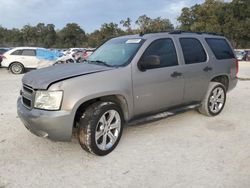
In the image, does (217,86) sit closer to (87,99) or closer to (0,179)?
(87,99)

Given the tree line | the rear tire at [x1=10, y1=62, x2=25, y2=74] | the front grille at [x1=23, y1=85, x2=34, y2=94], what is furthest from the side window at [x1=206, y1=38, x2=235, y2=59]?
the tree line

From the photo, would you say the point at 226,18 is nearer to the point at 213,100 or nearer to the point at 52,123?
the point at 213,100

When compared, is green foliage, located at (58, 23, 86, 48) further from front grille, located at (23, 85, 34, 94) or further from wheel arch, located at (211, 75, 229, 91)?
front grille, located at (23, 85, 34, 94)

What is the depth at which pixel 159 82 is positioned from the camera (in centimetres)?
515

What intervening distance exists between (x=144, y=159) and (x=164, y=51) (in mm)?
2017

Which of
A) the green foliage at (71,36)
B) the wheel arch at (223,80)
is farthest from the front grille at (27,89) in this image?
the green foliage at (71,36)

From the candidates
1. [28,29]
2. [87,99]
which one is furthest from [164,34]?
[28,29]

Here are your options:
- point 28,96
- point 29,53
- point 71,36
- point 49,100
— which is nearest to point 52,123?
point 49,100

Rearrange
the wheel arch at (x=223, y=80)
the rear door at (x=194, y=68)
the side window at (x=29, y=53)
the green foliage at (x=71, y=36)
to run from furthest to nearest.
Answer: the green foliage at (x=71, y=36), the side window at (x=29, y=53), the wheel arch at (x=223, y=80), the rear door at (x=194, y=68)

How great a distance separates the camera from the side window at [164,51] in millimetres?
5225

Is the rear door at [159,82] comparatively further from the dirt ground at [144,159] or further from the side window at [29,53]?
the side window at [29,53]

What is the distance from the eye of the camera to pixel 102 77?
4477 millimetres

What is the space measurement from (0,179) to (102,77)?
6.21 feet

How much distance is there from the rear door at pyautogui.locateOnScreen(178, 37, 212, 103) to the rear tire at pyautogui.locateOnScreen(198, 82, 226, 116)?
180mm
